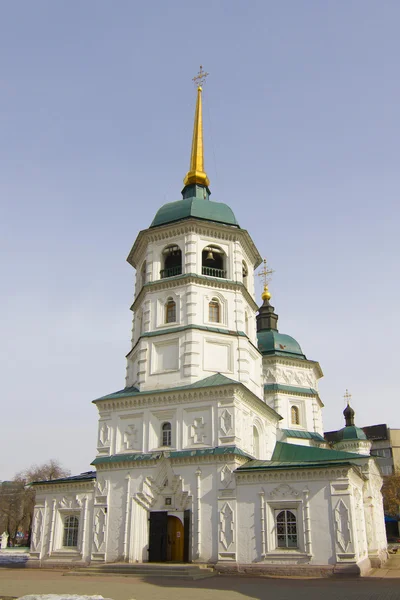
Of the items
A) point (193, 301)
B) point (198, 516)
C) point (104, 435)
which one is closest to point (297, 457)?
point (198, 516)

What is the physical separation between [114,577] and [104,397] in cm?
798

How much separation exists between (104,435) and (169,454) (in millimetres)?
3511

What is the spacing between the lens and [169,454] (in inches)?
934

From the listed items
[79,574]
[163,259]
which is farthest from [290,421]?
[79,574]

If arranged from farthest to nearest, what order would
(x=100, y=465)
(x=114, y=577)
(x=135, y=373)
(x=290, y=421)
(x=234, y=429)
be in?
1. (x=290, y=421)
2. (x=135, y=373)
3. (x=100, y=465)
4. (x=234, y=429)
5. (x=114, y=577)

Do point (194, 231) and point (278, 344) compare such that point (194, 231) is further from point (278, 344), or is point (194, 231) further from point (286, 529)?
point (278, 344)

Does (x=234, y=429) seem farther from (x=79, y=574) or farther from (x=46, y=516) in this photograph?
(x=46, y=516)

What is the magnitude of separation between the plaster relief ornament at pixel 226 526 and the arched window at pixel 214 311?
840 centimetres

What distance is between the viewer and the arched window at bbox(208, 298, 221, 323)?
26562 millimetres

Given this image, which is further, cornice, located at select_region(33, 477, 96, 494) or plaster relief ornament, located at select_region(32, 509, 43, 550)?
→ plaster relief ornament, located at select_region(32, 509, 43, 550)

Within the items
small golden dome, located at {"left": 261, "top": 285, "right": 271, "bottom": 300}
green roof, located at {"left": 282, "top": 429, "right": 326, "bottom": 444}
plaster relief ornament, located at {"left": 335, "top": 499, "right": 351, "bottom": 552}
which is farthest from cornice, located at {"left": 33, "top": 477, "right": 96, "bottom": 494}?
small golden dome, located at {"left": 261, "top": 285, "right": 271, "bottom": 300}

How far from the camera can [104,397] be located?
2592cm

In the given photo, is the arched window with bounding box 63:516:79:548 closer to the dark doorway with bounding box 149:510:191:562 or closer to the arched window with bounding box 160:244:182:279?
the dark doorway with bounding box 149:510:191:562

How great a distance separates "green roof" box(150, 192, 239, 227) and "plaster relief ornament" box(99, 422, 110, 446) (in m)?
10.3
